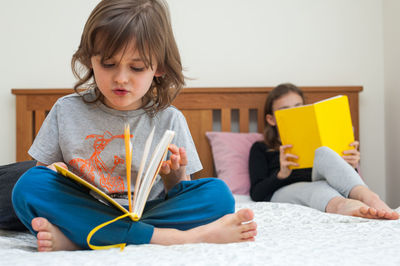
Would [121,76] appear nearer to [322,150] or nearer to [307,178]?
[322,150]

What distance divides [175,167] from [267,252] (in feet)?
0.95

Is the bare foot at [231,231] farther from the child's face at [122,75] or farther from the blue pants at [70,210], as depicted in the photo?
the child's face at [122,75]

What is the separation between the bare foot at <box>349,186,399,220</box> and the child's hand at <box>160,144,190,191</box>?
1.70ft

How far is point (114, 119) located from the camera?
0.97 m

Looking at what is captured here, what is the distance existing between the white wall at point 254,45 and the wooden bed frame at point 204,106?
9 cm

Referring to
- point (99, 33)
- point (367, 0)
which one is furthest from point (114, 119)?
point (367, 0)

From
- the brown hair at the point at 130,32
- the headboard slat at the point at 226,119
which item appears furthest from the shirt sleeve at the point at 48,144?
the headboard slat at the point at 226,119

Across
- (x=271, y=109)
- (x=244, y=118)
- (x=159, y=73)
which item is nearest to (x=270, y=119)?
(x=271, y=109)

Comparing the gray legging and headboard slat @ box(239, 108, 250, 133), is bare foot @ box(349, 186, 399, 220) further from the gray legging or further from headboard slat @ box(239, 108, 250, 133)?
headboard slat @ box(239, 108, 250, 133)

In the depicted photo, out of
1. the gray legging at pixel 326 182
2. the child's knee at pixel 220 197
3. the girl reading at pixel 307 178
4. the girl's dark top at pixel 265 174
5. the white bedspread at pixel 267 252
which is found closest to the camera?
→ the white bedspread at pixel 267 252

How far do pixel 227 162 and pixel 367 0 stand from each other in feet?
3.61

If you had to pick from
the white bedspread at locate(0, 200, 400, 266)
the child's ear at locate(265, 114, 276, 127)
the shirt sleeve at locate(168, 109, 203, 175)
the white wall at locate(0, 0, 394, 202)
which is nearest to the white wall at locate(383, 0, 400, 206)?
the white wall at locate(0, 0, 394, 202)

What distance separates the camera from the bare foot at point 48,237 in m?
0.68

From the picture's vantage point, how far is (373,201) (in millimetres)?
1081
